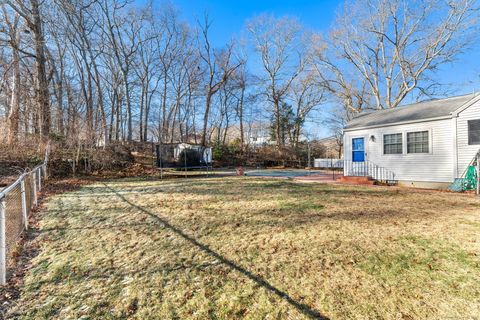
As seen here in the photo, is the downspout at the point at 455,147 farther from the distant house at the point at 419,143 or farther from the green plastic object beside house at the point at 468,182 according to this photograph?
the green plastic object beside house at the point at 468,182

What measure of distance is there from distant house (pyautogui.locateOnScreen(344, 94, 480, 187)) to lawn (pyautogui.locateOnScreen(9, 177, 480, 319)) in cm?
472

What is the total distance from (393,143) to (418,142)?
35.1 inches

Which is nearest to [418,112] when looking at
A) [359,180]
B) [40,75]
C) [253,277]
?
[359,180]

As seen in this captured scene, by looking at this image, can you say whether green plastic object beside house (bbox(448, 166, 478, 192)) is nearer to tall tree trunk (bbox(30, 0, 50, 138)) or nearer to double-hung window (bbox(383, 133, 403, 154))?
double-hung window (bbox(383, 133, 403, 154))

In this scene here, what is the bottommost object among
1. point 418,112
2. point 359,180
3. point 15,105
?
point 359,180

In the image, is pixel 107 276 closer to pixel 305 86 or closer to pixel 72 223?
pixel 72 223

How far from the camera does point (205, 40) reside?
24469mm

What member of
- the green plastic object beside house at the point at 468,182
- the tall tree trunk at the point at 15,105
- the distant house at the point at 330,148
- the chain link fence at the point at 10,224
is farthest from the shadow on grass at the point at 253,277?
the distant house at the point at 330,148

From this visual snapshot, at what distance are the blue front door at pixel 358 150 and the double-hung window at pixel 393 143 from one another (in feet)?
3.35

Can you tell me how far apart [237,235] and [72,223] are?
3409mm

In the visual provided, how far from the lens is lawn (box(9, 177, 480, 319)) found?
223 cm

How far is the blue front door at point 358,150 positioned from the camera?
11.4 m

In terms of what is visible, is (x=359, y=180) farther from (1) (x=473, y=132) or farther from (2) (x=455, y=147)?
(1) (x=473, y=132)

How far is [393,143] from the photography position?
10281mm
